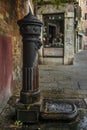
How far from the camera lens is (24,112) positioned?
14.6ft

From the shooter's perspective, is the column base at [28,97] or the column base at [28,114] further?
the column base at [28,97]

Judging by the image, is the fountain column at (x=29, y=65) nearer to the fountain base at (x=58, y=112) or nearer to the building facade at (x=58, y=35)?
the fountain base at (x=58, y=112)

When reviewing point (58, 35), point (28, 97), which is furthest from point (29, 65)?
point (58, 35)

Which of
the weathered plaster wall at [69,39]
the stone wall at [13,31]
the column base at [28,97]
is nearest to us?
the column base at [28,97]

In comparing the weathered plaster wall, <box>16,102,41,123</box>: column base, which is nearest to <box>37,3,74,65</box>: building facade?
the weathered plaster wall

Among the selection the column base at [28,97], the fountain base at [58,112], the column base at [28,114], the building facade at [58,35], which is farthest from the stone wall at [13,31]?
the building facade at [58,35]

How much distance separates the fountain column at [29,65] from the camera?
4.47 metres

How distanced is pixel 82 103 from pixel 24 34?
2157 mm

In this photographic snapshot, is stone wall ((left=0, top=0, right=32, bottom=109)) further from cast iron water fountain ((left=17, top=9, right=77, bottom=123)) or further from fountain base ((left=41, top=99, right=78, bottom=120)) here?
fountain base ((left=41, top=99, right=78, bottom=120))

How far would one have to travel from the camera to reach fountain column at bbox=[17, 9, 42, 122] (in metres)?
4.47

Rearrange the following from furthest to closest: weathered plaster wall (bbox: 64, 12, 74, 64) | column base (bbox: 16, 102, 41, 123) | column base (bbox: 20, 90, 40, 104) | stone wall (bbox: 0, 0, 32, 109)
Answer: weathered plaster wall (bbox: 64, 12, 74, 64), stone wall (bbox: 0, 0, 32, 109), column base (bbox: 20, 90, 40, 104), column base (bbox: 16, 102, 41, 123)

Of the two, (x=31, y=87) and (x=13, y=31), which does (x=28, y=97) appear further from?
(x=13, y=31)

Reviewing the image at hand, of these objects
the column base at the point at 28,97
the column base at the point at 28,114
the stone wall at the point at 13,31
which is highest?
the stone wall at the point at 13,31

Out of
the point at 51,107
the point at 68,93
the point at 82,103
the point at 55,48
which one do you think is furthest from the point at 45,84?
the point at 55,48
